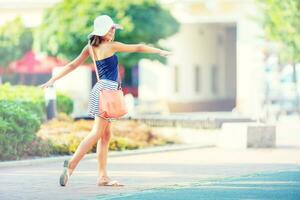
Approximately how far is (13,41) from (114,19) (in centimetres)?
2122

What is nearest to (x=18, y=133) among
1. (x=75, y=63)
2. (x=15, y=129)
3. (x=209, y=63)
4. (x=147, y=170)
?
(x=15, y=129)

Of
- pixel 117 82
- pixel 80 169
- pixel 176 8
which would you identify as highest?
pixel 176 8

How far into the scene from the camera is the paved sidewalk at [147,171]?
12.6 metres

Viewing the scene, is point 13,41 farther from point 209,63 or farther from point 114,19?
point 114,19

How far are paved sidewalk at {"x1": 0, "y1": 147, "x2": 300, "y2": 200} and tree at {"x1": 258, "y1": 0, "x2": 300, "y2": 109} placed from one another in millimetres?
12350

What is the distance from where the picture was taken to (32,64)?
46.9m

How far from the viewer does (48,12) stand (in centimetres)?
3014

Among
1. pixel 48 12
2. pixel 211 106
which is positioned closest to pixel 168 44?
pixel 211 106

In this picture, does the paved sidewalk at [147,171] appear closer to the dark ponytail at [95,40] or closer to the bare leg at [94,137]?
the bare leg at [94,137]

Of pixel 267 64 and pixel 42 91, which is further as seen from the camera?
pixel 267 64

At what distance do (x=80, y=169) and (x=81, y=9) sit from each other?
12249 millimetres

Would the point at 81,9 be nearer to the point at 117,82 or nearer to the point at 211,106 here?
the point at 117,82

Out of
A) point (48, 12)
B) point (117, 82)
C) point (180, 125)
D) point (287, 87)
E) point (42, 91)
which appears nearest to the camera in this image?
point (117, 82)

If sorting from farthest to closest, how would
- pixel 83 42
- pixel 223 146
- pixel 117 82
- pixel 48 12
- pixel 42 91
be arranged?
pixel 48 12 < pixel 83 42 < pixel 42 91 < pixel 223 146 < pixel 117 82
